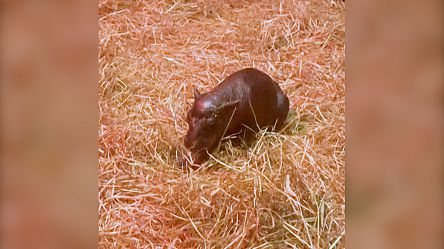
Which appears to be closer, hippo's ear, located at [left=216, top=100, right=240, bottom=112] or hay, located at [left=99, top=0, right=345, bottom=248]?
hay, located at [left=99, top=0, right=345, bottom=248]

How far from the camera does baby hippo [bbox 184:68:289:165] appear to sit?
2.60 ft

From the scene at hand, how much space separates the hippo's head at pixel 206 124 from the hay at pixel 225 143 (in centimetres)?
2

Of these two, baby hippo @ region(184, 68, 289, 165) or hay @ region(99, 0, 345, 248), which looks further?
baby hippo @ region(184, 68, 289, 165)

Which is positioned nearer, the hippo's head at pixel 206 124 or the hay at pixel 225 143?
the hay at pixel 225 143

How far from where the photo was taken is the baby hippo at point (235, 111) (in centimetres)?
79

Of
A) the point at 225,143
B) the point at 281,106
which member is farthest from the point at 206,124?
the point at 281,106

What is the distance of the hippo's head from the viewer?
0.79 meters

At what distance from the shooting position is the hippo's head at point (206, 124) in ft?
2.59

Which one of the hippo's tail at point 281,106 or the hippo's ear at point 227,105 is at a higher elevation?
the hippo's ear at point 227,105

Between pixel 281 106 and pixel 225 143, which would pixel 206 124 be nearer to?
pixel 225 143

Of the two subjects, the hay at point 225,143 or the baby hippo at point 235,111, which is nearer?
the hay at point 225,143

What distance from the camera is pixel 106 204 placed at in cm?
65

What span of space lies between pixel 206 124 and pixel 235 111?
6cm

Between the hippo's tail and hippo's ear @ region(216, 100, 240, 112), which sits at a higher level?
hippo's ear @ region(216, 100, 240, 112)
